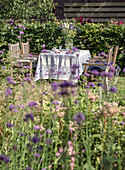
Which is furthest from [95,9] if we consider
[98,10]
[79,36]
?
[79,36]

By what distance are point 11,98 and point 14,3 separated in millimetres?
6873

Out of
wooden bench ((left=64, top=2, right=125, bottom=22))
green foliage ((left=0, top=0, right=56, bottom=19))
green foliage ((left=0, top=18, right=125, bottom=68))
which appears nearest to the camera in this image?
green foliage ((left=0, top=18, right=125, bottom=68))

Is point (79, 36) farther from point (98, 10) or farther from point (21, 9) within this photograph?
point (98, 10)

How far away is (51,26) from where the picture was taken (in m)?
7.13

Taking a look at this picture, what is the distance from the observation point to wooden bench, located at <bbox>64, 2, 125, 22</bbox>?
11.0m

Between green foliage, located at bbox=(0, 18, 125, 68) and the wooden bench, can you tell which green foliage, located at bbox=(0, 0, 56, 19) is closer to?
the wooden bench

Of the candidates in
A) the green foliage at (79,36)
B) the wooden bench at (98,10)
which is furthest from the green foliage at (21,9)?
the green foliage at (79,36)

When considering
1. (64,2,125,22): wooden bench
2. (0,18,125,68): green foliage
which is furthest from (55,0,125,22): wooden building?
(0,18,125,68): green foliage

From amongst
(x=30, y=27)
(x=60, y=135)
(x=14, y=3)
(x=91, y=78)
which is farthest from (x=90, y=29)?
(x=60, y=135)

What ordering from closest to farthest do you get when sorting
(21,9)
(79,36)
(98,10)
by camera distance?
(79,36)
(21,9)
(98,10)

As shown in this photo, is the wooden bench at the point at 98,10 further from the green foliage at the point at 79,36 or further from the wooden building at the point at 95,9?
the green foliage at the point at 79,36

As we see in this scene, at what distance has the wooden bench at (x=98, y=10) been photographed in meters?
11.0

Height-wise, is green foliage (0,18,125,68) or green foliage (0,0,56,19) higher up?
green foliage (0,0,56,19)

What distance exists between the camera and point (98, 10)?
11.1 meters
